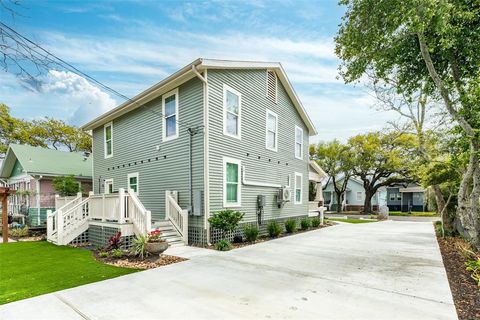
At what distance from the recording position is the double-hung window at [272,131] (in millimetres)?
12328

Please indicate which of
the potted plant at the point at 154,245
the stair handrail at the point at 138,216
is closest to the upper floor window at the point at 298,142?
the stair handrail at the point at 138,216

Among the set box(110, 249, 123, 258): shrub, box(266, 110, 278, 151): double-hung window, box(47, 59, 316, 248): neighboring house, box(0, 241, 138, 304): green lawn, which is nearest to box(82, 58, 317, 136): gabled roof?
box(47, 59, 316, 248): neighboring house

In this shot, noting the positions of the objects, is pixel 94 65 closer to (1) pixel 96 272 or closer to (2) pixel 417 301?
(1) pixel 96 272

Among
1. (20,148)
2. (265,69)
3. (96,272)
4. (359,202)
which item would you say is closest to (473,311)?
(96,272)

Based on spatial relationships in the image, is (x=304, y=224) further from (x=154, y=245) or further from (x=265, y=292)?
(x=265, y=292)

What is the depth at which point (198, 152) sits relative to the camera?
29.8 ft

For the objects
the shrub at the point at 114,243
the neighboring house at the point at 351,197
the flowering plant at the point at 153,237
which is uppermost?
the flowering plant at the point at 153,237

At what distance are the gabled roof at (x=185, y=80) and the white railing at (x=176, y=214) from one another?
11.5 ft

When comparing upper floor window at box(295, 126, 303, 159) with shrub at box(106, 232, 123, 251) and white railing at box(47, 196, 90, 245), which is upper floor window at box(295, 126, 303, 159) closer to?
shrub at box(106, 232, 123, 251)

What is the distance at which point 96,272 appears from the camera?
580cm

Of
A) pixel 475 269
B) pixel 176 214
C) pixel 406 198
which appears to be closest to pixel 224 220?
pixel 176 214

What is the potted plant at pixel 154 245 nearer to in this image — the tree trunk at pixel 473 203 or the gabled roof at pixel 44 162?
the tree trunk at pixel 473 203

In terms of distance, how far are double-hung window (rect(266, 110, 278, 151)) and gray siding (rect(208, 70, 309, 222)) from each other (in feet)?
0.86

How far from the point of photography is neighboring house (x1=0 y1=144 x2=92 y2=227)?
50.9 feet
